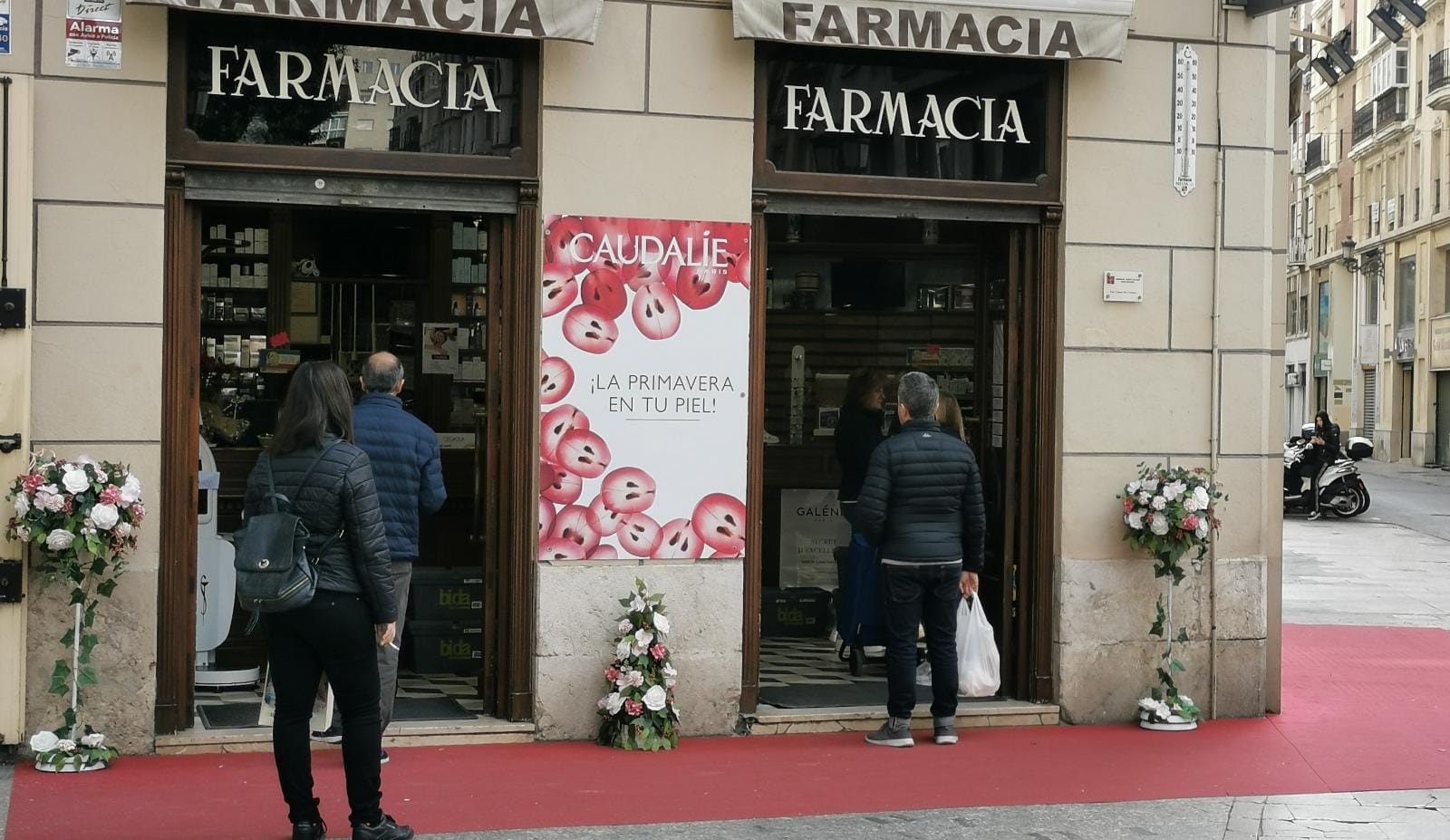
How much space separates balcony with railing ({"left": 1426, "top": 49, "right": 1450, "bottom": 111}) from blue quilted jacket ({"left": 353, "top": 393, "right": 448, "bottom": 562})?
41835 millimetres

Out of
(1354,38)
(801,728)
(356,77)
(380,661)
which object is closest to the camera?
(380,661)

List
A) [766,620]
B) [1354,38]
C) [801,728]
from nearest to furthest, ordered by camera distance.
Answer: [801,728]
[766,620]
[1354,38]

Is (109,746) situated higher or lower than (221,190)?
lower

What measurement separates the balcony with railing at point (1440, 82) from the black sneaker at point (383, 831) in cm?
4322

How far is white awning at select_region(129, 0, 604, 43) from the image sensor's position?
7.42 m

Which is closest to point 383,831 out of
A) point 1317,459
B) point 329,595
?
point 329,595

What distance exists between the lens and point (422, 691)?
29.4ft

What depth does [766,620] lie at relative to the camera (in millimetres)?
11102

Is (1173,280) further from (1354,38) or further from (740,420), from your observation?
(1354,38)

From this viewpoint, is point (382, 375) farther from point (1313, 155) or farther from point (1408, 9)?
point (1313, 155)

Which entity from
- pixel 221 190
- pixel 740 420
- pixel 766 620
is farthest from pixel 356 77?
pixel 766 620

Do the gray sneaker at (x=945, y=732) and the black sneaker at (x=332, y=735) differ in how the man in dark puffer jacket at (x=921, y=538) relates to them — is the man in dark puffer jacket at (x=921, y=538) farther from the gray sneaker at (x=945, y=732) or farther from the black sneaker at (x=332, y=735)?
the black sneaker at (x=332, y=735)

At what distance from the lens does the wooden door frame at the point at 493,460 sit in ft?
24.6

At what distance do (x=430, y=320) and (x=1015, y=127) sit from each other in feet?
15.4
